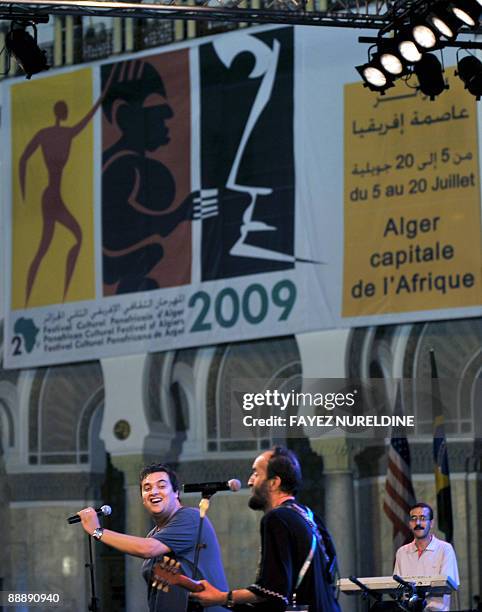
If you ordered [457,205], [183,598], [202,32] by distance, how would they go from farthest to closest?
[202,32]
[457,205]
[183,598]

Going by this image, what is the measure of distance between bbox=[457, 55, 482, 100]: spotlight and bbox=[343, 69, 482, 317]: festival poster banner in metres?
2.03

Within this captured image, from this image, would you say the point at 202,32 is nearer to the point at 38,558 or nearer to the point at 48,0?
the point at 48,0

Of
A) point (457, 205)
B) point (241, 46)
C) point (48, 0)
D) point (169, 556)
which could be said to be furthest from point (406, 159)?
point (169, 556)

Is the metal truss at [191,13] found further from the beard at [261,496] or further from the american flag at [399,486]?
the beard at [261,496]

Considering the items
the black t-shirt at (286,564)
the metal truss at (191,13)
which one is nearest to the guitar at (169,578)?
the black t-shirt at (286,564)

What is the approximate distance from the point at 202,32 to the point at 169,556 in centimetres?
849

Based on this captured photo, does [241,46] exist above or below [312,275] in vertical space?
above

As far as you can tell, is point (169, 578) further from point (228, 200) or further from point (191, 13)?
point (228, 200)

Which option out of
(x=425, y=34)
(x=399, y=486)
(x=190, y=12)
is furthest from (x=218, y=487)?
(x=399, y=486)

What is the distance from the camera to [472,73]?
8211 mm

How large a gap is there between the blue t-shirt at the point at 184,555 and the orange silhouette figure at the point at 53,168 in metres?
8.10

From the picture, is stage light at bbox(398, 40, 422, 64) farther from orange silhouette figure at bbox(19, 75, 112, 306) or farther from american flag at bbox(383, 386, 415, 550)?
orange silhouette figure at bbox(19, 75, 112, 306)

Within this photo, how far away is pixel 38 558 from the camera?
12383 millimetres

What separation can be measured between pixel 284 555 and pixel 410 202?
7.17 m
